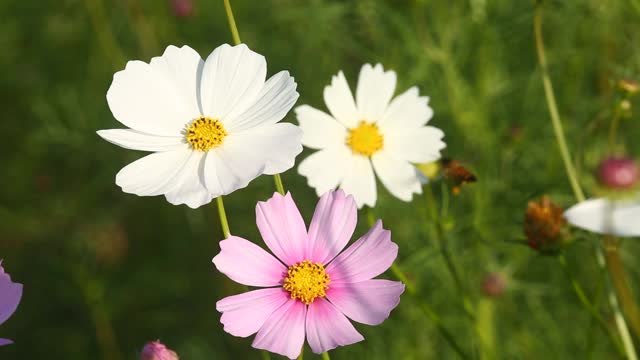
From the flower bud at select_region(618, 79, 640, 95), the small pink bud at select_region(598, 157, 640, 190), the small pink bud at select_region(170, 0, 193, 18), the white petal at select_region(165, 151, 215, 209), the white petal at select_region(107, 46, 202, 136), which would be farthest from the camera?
the small pink bud at select_region(170, 0, 193, 18)

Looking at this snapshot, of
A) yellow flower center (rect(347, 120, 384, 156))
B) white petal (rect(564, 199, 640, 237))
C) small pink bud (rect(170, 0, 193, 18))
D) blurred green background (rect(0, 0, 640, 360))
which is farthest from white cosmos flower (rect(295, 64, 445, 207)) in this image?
small pink bud (rect(170, 0, 193, 18))

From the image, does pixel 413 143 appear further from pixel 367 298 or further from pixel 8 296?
pixel 8 296

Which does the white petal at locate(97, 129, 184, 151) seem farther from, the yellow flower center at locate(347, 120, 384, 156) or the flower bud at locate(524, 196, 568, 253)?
the flower bud at locate(524, 196, 568, 253)

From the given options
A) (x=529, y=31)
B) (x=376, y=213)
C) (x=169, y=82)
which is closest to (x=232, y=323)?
(x=169, y=82)

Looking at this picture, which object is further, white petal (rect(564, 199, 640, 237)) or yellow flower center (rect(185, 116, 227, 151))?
yellow flower center (rect(185, 116, 227, 151))

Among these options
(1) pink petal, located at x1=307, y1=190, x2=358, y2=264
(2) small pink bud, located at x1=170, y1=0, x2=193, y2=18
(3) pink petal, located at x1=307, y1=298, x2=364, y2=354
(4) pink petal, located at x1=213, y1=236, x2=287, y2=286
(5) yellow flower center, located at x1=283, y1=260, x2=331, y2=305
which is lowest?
(3) pink petal, located at x1=307, y1=298, x2=364, y2=354

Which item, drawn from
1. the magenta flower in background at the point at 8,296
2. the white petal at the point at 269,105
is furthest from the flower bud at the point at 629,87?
the magenta flower in background at the point at 8,296

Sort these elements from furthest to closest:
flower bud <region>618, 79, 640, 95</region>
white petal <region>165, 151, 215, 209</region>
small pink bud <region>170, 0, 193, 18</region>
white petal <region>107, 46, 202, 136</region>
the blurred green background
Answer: small pink bud <region>170, 0, 193, 18</region> < the blurred green background < flower bud <region>618, 79, 640, 95</region> < white petal <region>107, 46, 202, 136</region> < white petal <region>165, 151, 215, 209</region>
